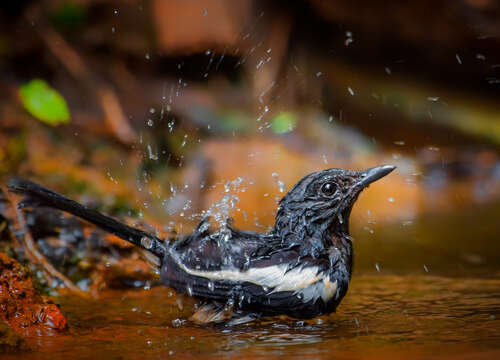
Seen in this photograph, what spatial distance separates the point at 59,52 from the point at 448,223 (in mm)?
6766

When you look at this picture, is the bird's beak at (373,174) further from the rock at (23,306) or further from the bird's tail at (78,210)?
the rock at (23,306)

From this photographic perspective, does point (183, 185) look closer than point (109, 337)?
No

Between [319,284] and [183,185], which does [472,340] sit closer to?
[319,284]

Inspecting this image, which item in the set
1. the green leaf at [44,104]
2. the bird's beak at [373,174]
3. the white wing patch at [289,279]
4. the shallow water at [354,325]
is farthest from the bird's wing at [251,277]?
the green leaf at [44,104]

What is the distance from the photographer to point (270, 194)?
7.73 m

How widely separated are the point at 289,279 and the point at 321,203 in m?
0.53

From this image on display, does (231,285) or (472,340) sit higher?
(231,285)

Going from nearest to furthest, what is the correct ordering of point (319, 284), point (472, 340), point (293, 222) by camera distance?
1. point (472, 340)
2. point (319, 284)
3. point (293, 222)

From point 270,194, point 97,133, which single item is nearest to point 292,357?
point 270,194

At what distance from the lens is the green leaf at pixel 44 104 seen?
28.6ft

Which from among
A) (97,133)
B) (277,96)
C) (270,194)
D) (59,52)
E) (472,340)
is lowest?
(472,340)

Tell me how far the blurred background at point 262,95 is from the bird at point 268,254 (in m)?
3.46

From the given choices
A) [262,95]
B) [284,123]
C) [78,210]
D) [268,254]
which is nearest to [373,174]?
[268,254]

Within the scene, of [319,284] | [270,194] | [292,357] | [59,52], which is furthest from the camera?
[59,52]
